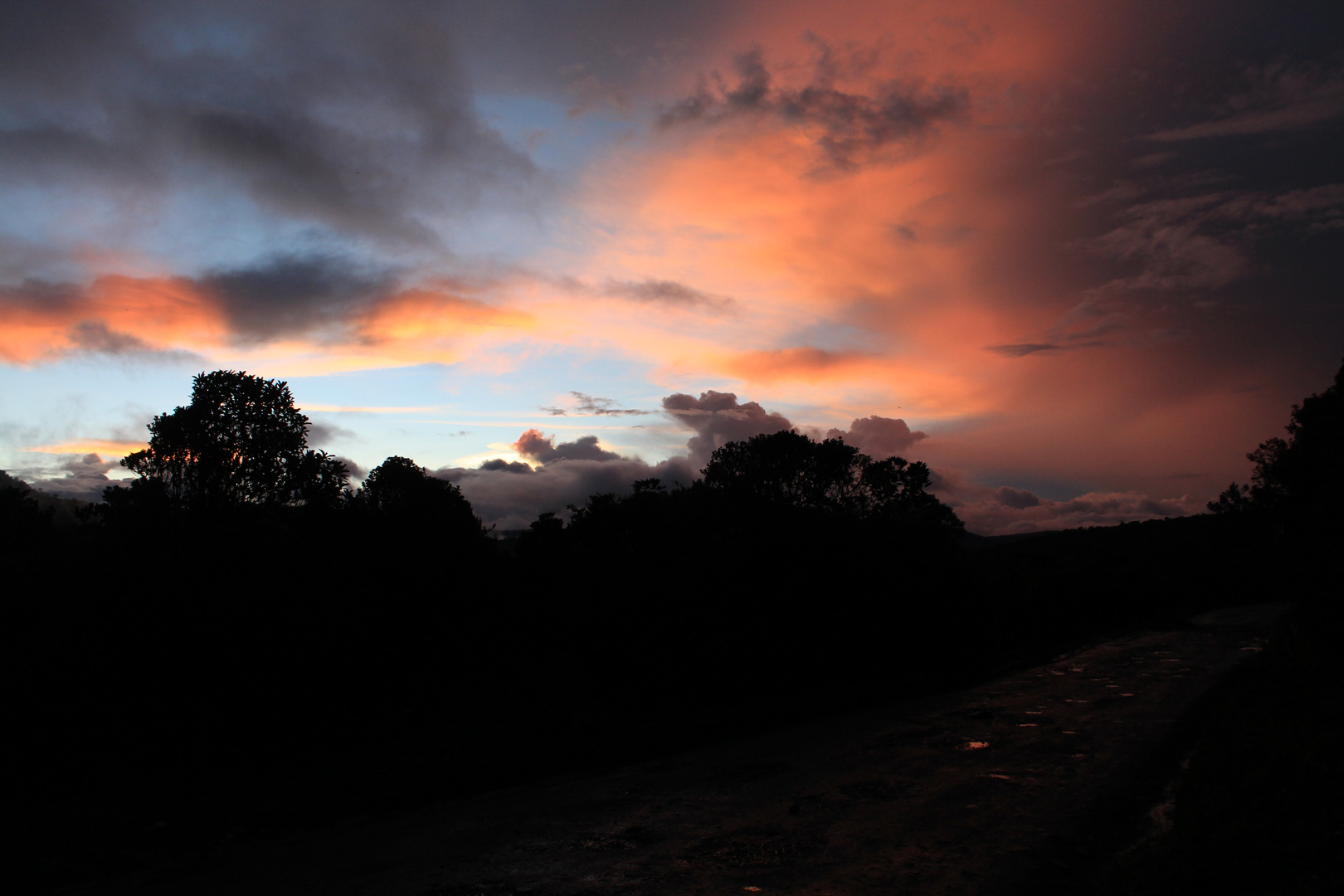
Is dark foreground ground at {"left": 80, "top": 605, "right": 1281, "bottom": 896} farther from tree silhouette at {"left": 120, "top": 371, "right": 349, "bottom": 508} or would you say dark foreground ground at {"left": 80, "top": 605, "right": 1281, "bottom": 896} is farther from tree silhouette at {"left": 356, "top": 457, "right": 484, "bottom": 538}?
tree silhouette at {"left": 356, "top": 457, "right": 484, "bottom": 538}

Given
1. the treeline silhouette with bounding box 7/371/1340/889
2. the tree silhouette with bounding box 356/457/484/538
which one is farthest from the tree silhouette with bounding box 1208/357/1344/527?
the tree silhouette with bounding box 356/457/484/538

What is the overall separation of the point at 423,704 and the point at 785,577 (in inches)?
595

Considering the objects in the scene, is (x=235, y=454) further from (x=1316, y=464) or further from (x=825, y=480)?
(x=1316, y=464)

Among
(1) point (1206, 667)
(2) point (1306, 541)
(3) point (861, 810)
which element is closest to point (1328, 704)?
(2) point (1306, 541)

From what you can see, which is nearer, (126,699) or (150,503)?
(126,699)

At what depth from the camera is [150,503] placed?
18.4 meters

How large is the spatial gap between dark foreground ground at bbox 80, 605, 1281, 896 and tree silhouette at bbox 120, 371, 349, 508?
1159cm

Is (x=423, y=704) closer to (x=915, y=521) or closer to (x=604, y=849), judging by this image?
(x=604, y=849)

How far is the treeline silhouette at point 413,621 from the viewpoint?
15.6 metres

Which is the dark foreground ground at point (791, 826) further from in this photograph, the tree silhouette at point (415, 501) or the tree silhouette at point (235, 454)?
the tree silhouette at point (415, 501)

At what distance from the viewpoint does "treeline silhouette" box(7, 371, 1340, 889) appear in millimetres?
15641

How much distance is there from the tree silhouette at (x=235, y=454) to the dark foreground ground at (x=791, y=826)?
1159 centimetres

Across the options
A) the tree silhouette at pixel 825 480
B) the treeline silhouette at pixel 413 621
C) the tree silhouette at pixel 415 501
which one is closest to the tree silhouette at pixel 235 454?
the treeline silhouette at pixel 413 621

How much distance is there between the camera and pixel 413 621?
28062 millimetres
